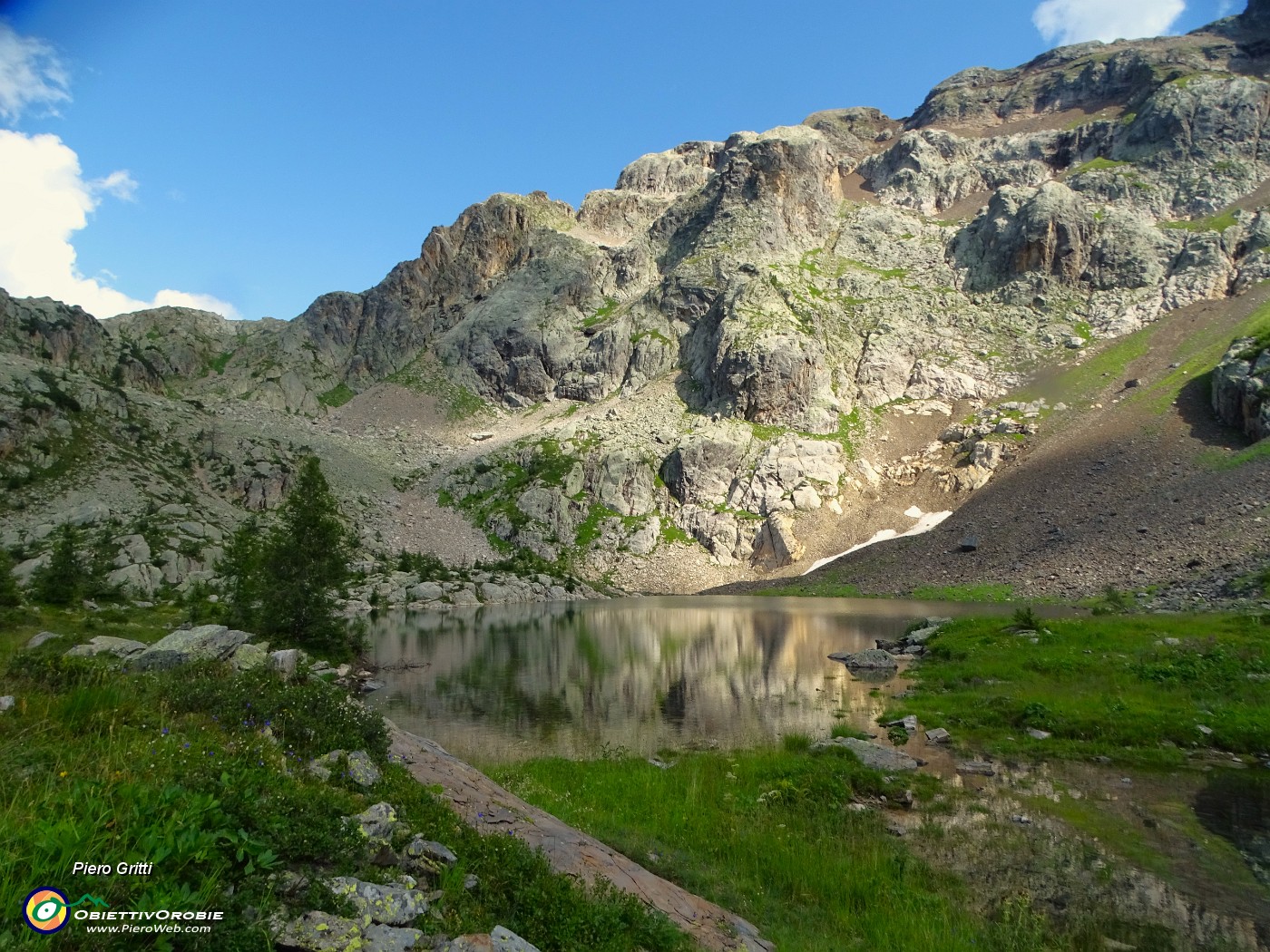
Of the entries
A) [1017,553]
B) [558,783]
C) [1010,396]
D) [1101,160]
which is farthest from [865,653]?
[1101,160]

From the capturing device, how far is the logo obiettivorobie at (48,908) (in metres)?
3.91

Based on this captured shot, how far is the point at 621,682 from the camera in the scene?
36625mm

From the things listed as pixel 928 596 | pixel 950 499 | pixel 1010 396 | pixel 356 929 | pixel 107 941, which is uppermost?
pixel 1010 396

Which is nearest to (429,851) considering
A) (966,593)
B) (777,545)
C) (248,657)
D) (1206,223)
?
(248,657)

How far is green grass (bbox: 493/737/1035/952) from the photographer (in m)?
10.7

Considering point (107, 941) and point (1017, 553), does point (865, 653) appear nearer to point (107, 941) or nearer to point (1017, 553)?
point (107, 941)

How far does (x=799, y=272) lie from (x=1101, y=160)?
9240 cm

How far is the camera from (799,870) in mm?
12555

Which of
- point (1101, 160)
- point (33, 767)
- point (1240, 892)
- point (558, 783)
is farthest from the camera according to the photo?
point (1101, 160)

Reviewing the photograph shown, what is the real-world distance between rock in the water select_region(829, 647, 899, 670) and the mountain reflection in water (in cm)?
108

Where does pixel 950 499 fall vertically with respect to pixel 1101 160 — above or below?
below

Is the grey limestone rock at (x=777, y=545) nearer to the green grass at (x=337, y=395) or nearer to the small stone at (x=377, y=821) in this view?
the small stone at (x=377, y=821)

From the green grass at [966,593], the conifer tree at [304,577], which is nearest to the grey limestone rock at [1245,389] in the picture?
the green grass at [966,593]

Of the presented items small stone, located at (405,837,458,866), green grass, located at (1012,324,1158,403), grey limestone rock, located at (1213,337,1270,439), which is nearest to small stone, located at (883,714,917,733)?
small stone, located at (405,837,458,866)
